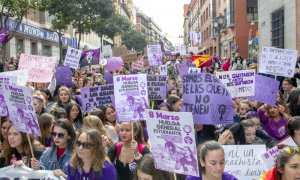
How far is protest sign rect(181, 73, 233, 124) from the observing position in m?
6.12

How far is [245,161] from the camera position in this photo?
5148mm

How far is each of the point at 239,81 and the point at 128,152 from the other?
11.5ft

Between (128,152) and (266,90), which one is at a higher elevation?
(266,90)

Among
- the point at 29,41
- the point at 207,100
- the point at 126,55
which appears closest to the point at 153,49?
the point at 126,55

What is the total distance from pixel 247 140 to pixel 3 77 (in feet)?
13.4

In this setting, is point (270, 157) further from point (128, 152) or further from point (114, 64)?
point (114, 64)

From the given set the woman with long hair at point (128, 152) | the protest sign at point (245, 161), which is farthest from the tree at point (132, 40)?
the protest sign at point (245, 161)

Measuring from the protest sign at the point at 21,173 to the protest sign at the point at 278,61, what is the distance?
6.83 meters

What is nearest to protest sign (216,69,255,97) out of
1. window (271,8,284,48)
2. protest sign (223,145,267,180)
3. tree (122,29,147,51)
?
protest sign (223,145,267,180)

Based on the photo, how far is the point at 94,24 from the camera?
29.9 m

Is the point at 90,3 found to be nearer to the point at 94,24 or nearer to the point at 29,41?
the point at 94,24

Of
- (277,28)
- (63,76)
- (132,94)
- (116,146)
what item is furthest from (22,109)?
(277,28)

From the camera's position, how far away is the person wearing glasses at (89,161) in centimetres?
458

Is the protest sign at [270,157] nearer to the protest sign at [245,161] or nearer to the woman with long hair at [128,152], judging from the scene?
the protest sign at [245,161]
